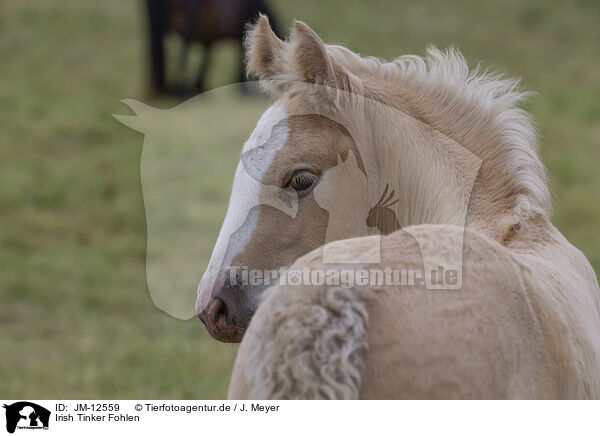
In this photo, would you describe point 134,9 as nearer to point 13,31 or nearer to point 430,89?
point 13,31

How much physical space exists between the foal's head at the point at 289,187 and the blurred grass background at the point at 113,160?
0.96m

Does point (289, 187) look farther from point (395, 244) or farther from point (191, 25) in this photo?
point (191, 25)

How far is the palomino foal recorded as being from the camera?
1.17 meters

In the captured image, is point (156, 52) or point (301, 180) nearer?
point (301, 180)

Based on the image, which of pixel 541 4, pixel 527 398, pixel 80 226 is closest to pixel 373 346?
pixel 527 398

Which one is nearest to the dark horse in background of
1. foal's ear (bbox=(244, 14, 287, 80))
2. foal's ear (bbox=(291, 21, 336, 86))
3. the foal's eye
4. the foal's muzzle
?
foal's ear (bbox=(244, 14, 287, 80))

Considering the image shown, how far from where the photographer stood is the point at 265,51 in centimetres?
211

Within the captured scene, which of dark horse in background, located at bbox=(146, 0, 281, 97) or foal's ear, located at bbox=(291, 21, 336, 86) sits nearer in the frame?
foal's ear, located at bbox=(291, 21, 336, 86)

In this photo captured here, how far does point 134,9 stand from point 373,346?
1407cm
